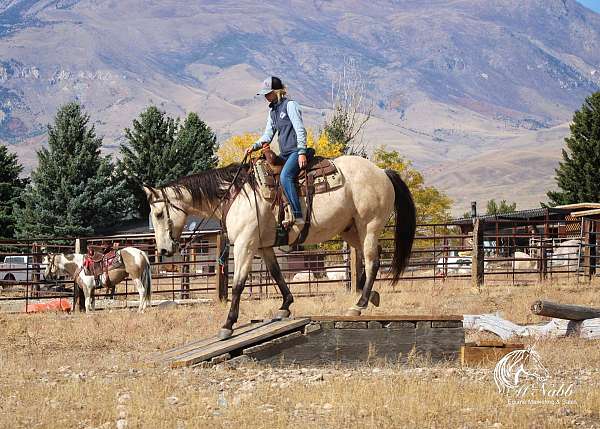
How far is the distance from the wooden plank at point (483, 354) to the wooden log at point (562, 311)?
193cm

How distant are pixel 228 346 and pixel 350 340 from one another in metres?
1.42

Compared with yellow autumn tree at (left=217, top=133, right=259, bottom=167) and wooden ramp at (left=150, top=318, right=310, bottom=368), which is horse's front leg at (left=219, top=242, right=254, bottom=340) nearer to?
wooden ramp at (left=150, top=318, right=310, bottom=368)

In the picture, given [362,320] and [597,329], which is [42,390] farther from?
[597,329]

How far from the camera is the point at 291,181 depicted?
39.7 ft

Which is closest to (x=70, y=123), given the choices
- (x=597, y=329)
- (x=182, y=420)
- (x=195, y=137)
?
(x=195, y=137)

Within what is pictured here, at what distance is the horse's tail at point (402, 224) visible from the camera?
515 inches

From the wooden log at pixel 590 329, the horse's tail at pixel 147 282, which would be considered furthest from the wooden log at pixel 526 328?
the horse's tail at pixel 147 282

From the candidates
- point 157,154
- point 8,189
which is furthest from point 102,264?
point 157,154

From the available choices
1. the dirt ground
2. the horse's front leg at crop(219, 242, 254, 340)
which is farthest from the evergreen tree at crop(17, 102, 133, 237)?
the horse's front leg at crop(219, 242, 254, 340)

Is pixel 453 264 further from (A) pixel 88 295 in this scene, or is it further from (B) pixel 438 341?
(B) pixel 438 341

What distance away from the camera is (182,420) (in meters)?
8.00

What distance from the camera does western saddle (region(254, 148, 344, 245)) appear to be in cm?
1212

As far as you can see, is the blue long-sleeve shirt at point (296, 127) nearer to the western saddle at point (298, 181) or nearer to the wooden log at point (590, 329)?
the western saddle at point (298, 181)

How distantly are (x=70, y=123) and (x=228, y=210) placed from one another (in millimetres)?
49718
